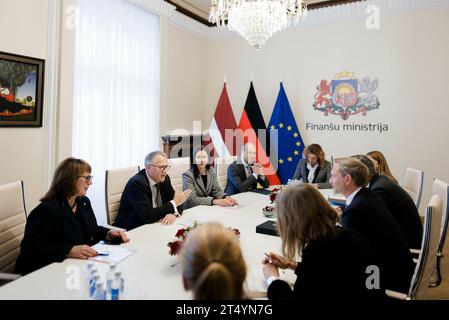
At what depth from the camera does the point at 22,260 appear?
1.81 meters

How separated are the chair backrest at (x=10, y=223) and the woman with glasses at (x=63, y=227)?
0.68 feet

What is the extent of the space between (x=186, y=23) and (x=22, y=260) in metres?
4.63

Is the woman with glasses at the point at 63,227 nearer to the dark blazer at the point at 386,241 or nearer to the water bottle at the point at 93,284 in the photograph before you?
the water bottle at the point at 93,284

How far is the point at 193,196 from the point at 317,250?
1931 mm

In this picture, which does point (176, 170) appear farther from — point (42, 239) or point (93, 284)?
point (93, 284)

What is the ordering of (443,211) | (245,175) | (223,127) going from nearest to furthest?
(443,211), (245,175), (223,127)

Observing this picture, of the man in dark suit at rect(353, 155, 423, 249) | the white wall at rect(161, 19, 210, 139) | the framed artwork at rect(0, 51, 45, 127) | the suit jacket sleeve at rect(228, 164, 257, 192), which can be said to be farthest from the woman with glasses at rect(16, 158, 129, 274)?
the white wall at rect(161, 19, 210, 139)

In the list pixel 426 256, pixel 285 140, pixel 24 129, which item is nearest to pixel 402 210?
pixel 426 256

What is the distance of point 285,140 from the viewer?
17.9 ft

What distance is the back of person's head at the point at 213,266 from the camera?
0.87 metres
